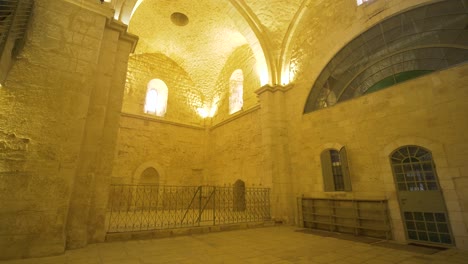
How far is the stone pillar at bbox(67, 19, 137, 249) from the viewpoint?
4207mm

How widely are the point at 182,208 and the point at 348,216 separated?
5150mm

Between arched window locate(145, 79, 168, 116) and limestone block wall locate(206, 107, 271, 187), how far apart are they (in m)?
3.07

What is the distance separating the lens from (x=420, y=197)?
4.72 m

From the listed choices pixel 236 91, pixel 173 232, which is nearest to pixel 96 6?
pixel 173 232

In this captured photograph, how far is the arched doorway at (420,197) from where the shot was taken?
14.5ft

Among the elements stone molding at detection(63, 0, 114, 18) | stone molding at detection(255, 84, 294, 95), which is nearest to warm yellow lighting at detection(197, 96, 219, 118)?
stone molding at detection(255, 84, 294, 95)

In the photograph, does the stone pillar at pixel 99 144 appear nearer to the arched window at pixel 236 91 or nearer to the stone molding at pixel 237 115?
the stone molding at pixel 237 115

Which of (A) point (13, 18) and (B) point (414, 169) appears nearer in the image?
(A) point (13, 18)

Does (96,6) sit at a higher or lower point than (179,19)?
lower

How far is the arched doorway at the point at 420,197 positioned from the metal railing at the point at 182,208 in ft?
12.5

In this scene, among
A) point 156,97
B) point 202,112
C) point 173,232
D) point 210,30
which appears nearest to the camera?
point 173,232

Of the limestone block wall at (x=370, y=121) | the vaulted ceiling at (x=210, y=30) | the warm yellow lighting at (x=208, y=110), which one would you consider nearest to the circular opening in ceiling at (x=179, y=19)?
the vaulted ceiling at (x=210, y=30)

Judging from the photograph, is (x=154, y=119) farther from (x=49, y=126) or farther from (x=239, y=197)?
(x=49, y=126)

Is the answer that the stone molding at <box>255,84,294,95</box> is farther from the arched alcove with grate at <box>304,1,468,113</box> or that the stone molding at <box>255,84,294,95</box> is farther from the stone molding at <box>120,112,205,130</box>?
the stone molding at <box>120,112,205,130</box>
